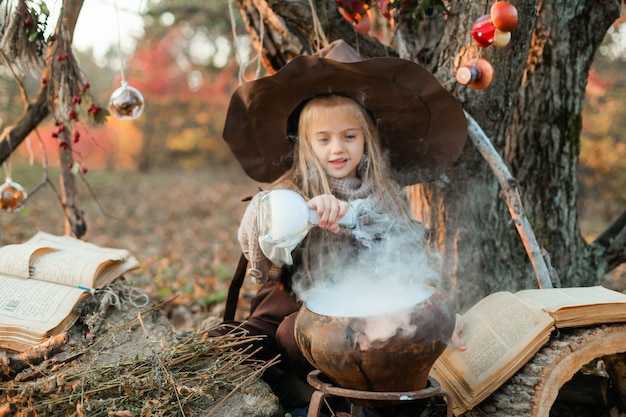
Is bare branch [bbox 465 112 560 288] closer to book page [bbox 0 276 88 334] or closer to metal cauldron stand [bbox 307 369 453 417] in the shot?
metal cauldron stand [bbox 307 369 453 417]

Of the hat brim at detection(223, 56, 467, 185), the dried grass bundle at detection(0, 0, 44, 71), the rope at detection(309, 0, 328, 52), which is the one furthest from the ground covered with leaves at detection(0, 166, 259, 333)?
the rope at detection(309, 0, 328, 52)

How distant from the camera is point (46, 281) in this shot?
8.82ft

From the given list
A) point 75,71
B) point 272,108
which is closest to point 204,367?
point 272,108

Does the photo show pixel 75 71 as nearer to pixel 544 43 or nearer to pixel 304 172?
pixel 304 172

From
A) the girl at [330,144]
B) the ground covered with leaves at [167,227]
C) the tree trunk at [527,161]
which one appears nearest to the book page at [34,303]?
the ground covered with leaves at [167,227]

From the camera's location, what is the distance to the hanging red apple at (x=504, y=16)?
2326mm

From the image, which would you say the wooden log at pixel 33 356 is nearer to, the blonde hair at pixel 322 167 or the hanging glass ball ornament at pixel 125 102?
the blonde hair at pixel 322 167

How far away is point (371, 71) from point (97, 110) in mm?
1566

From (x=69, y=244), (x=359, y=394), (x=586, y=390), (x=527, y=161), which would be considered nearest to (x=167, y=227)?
(x=69, y=244)

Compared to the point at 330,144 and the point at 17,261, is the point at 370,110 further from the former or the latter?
the point at 17,261

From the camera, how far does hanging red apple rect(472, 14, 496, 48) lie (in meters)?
2.40

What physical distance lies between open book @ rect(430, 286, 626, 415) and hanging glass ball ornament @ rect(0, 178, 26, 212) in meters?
2.31

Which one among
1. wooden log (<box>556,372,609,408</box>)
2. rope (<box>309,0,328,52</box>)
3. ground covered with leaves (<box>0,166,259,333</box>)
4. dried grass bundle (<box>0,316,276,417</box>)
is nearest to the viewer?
dried grass bundle (<box>0,316,276,417</box>)

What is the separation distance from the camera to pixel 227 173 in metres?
19.2
